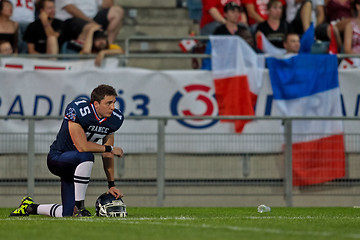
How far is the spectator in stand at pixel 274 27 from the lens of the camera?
14.7 metres

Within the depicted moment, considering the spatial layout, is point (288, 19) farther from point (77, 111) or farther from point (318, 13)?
point (77, 111)

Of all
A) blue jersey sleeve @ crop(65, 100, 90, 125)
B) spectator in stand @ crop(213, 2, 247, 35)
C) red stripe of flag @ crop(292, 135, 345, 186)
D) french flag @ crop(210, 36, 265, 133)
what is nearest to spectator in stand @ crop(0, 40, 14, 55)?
french flag @ crop(210, 36, 265, 133)

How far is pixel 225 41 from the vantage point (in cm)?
1384

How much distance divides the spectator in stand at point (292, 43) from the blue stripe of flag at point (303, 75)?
53 cm

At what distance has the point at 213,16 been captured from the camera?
15.2m

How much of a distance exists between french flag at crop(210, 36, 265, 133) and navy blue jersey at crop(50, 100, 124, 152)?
451cm

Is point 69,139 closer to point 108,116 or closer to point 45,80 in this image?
point 108,116

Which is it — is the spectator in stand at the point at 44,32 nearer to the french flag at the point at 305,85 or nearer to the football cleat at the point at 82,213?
the french flag at the point at 305,85

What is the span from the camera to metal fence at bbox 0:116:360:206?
1245 centimetres

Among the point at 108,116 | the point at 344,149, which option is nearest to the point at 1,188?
the point at 108,116

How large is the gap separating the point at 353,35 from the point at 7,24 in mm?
6059

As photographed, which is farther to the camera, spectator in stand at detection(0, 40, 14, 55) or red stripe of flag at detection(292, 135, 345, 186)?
spectator in stand at detection(0, 40, 14, 55)

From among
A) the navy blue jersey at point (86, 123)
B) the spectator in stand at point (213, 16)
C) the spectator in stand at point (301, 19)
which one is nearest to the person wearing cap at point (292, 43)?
the spectator in stand at point (301, 19)

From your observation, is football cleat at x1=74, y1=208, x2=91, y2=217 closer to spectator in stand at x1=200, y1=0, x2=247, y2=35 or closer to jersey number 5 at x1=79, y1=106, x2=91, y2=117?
jersey number 5 at x1=79, y1=106, x2=91, y2=117
